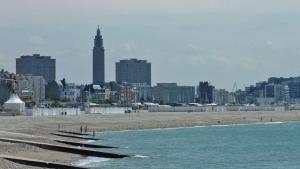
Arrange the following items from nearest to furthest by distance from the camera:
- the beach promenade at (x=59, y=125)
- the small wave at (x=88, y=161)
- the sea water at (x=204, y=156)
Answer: the small wave at (x=88, y=161) < the beach promenade at (x=59, y=125) < the sea water at (x=204, y=156)

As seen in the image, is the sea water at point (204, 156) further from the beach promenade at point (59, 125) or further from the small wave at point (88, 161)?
the beach promenade at point (59, 125)

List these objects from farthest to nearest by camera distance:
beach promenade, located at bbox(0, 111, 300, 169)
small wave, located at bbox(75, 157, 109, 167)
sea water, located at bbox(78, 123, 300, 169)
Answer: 1. sea water, located at bbox(78, 123, 300, 169)
2. beach promenade, located at bbox(0, 111, 300, 169)
3. small wave, located at bbox(75, 157, 109, 167)

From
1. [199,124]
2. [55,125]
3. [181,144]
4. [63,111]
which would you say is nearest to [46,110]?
[63,111]

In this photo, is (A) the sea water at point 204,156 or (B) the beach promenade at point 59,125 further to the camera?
(A) the sea water at point 204,156

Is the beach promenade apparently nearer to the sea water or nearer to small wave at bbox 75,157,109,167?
small wave at bbox 75,157,109,167

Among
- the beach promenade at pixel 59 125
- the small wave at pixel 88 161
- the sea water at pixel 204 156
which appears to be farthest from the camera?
the sea water at pixel 204 156

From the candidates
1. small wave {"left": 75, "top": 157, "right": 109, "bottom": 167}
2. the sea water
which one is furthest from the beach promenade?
the sea water

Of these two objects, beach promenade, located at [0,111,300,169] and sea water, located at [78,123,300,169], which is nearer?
beach promenade, located at [0,111,300,169]

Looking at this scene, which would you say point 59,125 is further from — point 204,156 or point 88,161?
point 88,161

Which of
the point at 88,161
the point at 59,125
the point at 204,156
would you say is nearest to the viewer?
the point at 88,161

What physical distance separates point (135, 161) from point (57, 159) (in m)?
7.81

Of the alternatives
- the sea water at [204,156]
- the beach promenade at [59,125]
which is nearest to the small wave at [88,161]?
the sea water at [204,156]

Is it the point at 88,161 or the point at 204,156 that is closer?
the point at 88,161

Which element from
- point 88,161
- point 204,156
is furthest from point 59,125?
point 88,161
